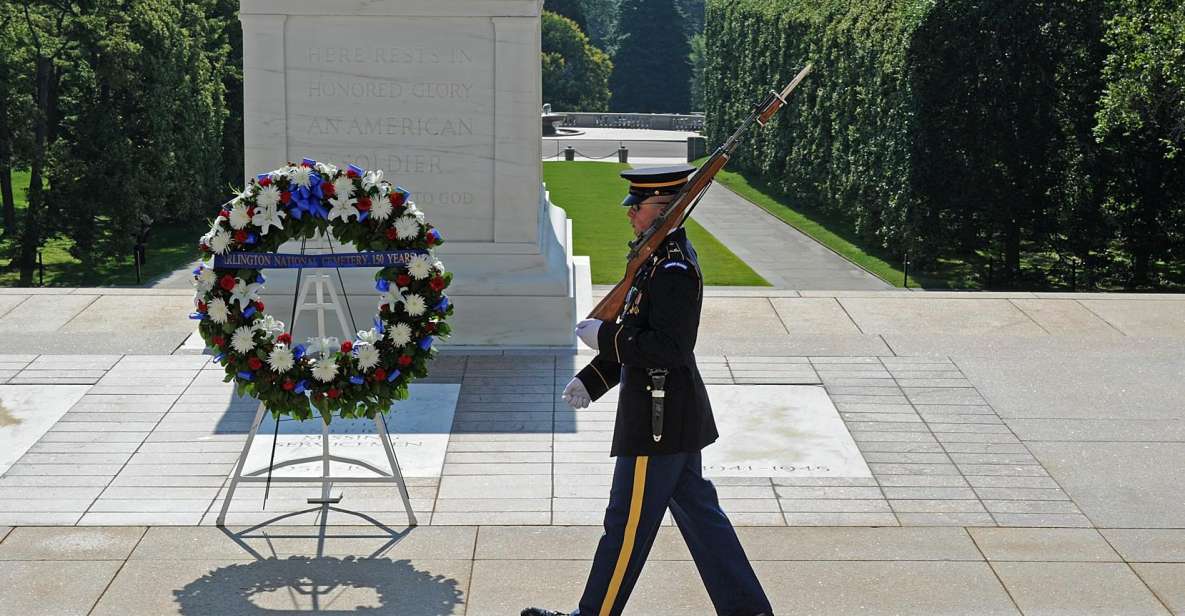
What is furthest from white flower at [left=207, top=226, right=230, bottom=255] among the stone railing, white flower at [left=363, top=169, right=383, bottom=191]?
the stone railing

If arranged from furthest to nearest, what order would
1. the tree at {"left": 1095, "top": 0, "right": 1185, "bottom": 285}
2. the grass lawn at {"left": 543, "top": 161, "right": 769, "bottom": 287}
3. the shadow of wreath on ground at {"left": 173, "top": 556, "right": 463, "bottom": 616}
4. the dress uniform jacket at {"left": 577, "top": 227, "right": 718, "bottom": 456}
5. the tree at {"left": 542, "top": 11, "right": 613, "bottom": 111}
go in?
the tree at {"left": 542, "top": 11, "right": 613, "bottom": 111} < the grass lawn at {"left": 543, "top": 161, "right": 769, "bottom": 287} < the tree at {"left": 1095, "top": 0, "right": 1185, "bottom": 285} < the shadow of wreath on ground at {"left": 173, "top": 556, "right": 463, "bottom": 616} < the dress uniform jacket at {"left": 577, "top": 227, "right": 718, "bottom": 456}

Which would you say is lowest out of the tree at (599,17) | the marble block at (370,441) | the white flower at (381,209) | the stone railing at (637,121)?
the marble block at (370,441)

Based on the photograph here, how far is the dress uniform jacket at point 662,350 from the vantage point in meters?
4.65

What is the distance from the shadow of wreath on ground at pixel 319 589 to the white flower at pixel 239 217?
1.39 meters

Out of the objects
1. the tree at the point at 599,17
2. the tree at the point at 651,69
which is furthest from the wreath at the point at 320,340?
the tree at the point at 599,17

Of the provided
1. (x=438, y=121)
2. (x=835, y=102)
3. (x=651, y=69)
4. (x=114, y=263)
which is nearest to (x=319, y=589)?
(x=438, y=121)

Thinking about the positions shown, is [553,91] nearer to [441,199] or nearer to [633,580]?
[441,199]

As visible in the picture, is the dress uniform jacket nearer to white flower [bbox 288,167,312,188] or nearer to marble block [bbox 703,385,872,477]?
white flower [bbox 288,167,312,188]

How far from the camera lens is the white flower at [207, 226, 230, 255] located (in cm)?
584

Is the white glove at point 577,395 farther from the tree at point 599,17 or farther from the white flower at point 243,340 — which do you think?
the tree at point 599,17

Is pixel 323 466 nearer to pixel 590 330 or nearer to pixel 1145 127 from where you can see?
pixel 590 330

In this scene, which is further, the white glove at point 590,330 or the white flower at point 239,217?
the white flower at point 239,217

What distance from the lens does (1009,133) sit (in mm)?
18531

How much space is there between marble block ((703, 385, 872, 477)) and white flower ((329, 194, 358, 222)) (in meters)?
2.18
